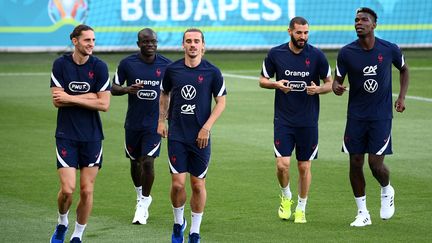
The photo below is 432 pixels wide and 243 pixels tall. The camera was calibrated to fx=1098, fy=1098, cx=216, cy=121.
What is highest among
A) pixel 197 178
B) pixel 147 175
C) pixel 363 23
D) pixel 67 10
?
pixel 363 23

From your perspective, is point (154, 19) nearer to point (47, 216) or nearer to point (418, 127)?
point (418, 127)

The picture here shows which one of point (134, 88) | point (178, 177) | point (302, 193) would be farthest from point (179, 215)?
point (134, 88)

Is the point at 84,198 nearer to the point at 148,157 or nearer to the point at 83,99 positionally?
the point at 83,99

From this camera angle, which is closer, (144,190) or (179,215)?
(179,215)

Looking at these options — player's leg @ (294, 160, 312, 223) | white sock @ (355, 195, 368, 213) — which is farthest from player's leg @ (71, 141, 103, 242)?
white sock @ (355, 195, 368, 213)

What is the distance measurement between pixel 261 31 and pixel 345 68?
21.6 metres

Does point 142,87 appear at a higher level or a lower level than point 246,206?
higher

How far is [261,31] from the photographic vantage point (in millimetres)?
35156

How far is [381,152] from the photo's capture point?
1349 centimetres

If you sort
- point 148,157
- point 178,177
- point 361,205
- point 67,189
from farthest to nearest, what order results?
point 148,157 < point 361,205 < point 178,177 < point 67,189

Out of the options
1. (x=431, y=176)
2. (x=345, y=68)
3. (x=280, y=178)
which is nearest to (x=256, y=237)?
(x=280, y=178)

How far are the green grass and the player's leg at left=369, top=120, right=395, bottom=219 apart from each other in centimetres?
17

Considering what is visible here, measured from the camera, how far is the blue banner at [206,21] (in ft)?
111

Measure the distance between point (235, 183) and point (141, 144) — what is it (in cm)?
257
